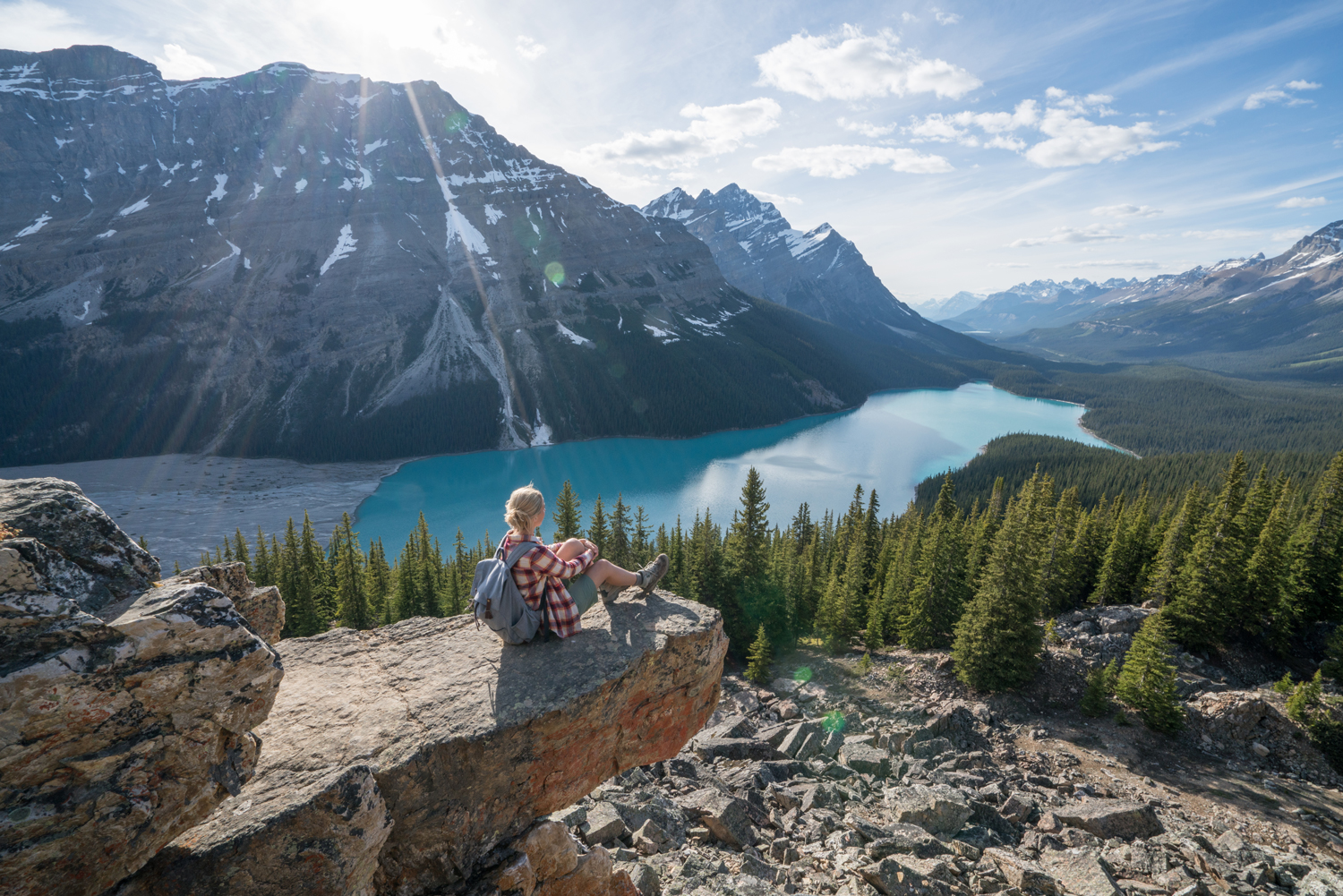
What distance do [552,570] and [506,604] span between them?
76cm

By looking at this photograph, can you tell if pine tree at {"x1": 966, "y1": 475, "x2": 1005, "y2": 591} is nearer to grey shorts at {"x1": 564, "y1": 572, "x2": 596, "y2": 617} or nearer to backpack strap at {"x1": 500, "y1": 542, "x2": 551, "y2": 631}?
grey shorts at {"x1": 564, "y1": 572, "x2": 596, "y2": 617}

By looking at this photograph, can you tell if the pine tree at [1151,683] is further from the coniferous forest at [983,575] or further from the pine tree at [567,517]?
the pine tree at [567,517]

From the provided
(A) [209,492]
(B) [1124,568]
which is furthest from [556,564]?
(A) [209,492]

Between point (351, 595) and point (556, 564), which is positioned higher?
point (556, 564)

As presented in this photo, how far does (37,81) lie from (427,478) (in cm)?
21345

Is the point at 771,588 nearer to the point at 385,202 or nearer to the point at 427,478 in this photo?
the point at 427,478

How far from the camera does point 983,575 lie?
1152 inches

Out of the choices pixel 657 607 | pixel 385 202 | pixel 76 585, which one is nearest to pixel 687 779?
pixel 657 607

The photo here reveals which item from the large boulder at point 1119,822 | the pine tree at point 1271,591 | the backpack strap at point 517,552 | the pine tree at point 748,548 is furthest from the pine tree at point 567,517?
the pine tree at point 1271,591

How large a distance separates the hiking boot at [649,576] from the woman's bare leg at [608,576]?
0.21m

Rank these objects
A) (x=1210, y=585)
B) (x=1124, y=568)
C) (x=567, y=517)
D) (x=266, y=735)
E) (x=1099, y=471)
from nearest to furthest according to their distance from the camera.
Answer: (x=266, y=735) → (x=1210, y=585) → (x=1124, y=568) → (x=567, y=517) → (x=1099, y=471)

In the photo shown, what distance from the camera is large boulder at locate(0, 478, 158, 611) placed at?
4.84 meters

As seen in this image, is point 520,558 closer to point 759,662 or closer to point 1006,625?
point 1006,625

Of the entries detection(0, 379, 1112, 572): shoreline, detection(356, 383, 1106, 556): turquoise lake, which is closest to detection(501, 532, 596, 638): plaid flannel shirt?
detection(356, 383, 1106, 556): turquoise lake
